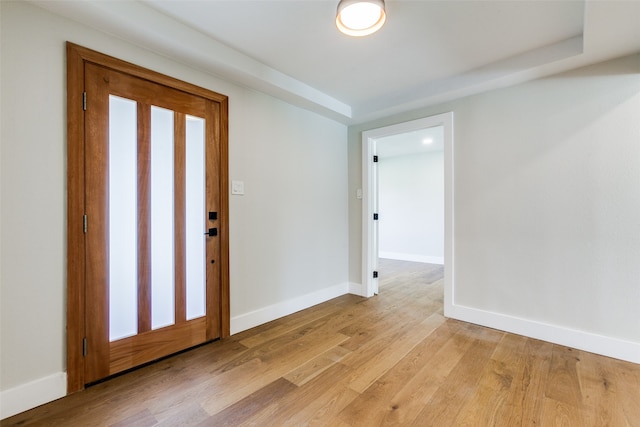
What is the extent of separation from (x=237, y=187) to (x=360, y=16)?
1649 millimetres

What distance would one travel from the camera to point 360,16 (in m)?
1.71

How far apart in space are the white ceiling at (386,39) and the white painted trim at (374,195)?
30 cm

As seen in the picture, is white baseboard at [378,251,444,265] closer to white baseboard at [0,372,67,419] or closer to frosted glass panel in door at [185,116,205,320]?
frosted glass panel in door at [185,116,205,320]

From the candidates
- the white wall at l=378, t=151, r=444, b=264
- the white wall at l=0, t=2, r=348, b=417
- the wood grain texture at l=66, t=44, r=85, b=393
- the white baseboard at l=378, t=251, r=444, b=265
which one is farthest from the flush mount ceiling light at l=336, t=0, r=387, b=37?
the white baseboard at l=378, t=251, r=444, b=265

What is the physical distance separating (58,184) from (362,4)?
210 cm

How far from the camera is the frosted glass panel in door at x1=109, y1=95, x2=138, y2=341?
185 cm

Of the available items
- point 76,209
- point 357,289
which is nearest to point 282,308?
point 357,289

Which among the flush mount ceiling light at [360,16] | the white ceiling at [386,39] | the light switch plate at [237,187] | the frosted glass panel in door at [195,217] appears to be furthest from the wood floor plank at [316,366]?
the white ceiling at [386,39]

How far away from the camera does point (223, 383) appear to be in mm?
1778

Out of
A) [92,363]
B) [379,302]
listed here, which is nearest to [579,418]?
[379,302]

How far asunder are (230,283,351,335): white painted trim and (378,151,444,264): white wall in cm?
317

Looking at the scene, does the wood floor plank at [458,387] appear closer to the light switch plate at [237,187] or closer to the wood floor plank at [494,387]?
the wood floor plank at [494,387]

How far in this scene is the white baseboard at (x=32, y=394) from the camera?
4.78 ft

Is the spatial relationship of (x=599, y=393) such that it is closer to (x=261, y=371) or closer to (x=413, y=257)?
(x=261, y=371)
